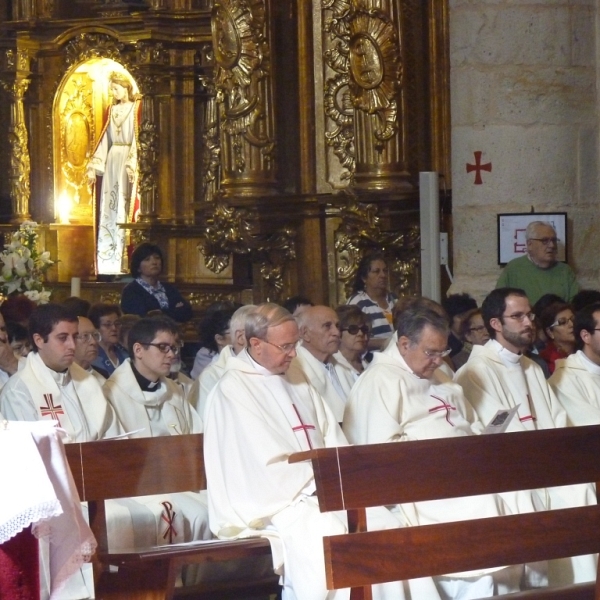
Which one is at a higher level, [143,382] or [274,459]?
[143,382]

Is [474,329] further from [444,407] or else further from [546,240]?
[444,407]

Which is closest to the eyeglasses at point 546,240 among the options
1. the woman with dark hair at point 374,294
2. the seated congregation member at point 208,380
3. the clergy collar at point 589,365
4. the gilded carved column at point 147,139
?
the woman with dark hair at point 374,294

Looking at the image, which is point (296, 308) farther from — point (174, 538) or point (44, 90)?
point (44, 90)

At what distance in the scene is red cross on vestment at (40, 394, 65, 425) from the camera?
22.1 feet

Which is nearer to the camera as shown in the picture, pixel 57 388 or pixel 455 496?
pixel 455 496

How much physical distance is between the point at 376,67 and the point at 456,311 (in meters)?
2.79

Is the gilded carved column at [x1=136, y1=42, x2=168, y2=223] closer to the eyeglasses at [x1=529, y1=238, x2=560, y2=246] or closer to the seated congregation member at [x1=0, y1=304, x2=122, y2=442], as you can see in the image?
the eyeglasses at [x1=529, y1=238, x2=560, y2=246]

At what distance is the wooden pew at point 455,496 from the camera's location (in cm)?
514

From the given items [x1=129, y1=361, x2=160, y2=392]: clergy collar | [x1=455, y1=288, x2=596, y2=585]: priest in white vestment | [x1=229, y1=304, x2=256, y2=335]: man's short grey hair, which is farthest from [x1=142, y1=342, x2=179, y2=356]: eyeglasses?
[x1=455, y1=288, x2=596, y2=585]: priest in white vestment

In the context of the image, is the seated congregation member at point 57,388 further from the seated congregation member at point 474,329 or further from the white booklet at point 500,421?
the seated congregation member at point 474,329

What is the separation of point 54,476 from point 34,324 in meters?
2.64

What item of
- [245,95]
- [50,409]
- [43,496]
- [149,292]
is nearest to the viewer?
[43,496]

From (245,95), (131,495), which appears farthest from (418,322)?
(245,95)

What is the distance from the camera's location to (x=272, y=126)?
38.8 feet
